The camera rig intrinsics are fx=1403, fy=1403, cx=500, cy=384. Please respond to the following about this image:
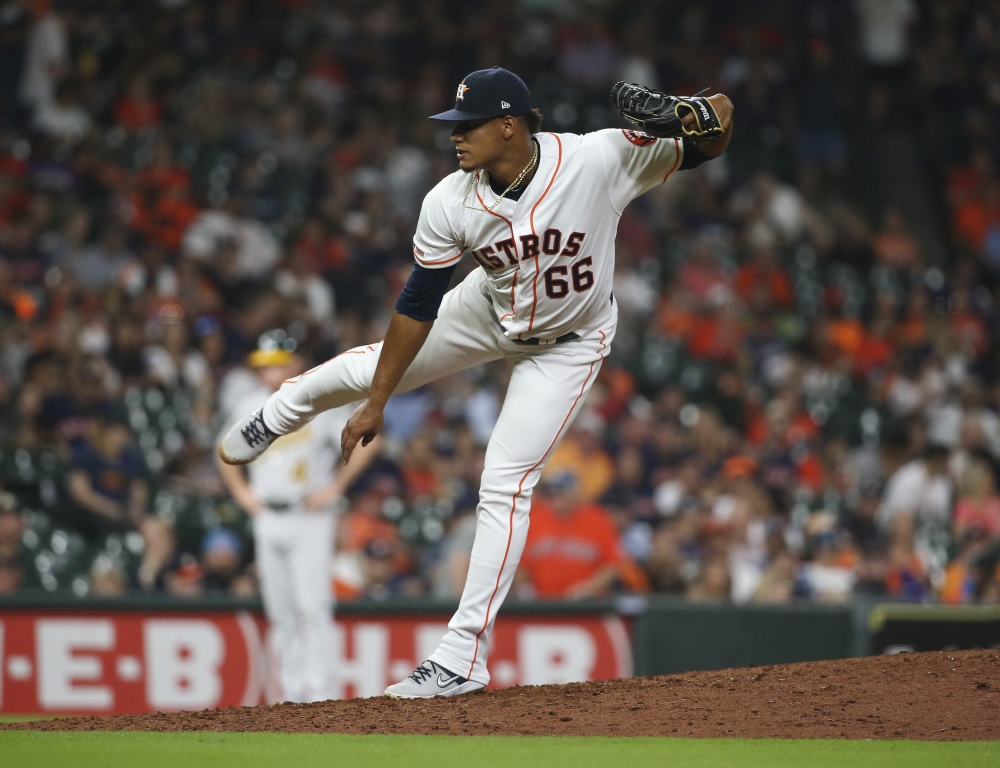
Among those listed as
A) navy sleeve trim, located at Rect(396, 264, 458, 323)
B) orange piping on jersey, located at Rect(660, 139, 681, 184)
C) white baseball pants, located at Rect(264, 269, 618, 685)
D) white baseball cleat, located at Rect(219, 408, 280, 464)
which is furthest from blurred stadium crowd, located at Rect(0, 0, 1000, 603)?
orange piping on jersey, located at Rect(660, 139, 681, 184)

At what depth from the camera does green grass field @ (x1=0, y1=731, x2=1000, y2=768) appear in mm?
3828

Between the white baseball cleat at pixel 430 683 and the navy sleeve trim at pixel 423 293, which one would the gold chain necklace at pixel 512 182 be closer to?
the navy sleeve trim at pixel 423 293

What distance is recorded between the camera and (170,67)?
500 inches

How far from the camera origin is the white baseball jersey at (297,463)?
8125 mm

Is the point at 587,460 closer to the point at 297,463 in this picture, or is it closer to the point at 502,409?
the point at 297,463

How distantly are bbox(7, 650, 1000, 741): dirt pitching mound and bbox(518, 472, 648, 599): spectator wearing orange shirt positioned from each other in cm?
391

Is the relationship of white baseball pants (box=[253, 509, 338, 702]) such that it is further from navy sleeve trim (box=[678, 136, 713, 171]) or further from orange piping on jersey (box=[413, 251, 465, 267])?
navy sleeve trim (box=[678, 136, 713, 171])

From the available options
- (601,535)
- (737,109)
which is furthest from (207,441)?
(737,109)

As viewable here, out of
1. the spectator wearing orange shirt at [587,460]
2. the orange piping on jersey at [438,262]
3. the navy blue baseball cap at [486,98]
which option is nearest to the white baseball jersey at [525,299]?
the orange piping on jersey at [438,262]

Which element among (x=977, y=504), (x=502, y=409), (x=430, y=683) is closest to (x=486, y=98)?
(x=502, y=409)

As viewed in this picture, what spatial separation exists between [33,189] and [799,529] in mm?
6590

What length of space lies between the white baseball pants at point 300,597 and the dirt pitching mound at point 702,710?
2821 millimetres

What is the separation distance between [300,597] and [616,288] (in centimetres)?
563

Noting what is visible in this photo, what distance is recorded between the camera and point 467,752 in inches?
156
